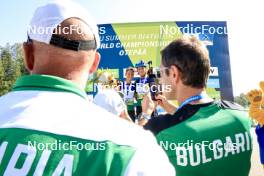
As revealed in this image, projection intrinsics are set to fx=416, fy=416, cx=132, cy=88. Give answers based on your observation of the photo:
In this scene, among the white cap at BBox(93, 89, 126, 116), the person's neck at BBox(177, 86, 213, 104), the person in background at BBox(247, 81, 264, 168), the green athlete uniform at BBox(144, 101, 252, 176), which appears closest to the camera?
the green athlete uniform at BBox(144, 101, 252, 176)

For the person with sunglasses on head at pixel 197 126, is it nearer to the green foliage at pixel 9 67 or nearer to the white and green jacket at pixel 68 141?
the white and green jacket at pixel 68 141

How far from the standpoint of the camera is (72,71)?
55.4 inches

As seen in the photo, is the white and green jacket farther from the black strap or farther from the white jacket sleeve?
the black strap

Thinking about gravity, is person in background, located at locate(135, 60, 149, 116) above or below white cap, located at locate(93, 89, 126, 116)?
above

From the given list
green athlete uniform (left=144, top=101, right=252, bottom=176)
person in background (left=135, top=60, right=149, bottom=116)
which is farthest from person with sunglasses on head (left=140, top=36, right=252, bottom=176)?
person in background (left=135, top=60, right=149, bottom=116)

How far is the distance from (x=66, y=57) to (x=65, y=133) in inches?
12.1

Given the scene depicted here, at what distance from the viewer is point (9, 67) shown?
4128 cm

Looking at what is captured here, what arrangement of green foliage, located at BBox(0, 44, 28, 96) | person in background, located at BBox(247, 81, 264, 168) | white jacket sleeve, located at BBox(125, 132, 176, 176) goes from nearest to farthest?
1. white jacket sleeve, located at BBox(125, 132, 176, 176)
2. person in background, located at BBox(247, 81, 264, 168)
3. green foliage, located at BBox(0, 44, 28, 96)

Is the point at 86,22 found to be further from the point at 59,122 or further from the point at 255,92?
the point at 255,92

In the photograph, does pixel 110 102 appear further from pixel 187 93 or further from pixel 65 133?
pixel 65 133

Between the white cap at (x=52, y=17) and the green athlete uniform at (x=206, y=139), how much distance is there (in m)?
0.82

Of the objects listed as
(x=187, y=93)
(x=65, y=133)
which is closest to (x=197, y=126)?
(x=187, y=93)

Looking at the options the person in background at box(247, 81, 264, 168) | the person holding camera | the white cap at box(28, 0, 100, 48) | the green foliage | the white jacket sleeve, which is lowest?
the white jacket sleeve

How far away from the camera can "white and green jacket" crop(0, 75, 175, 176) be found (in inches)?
45.8
